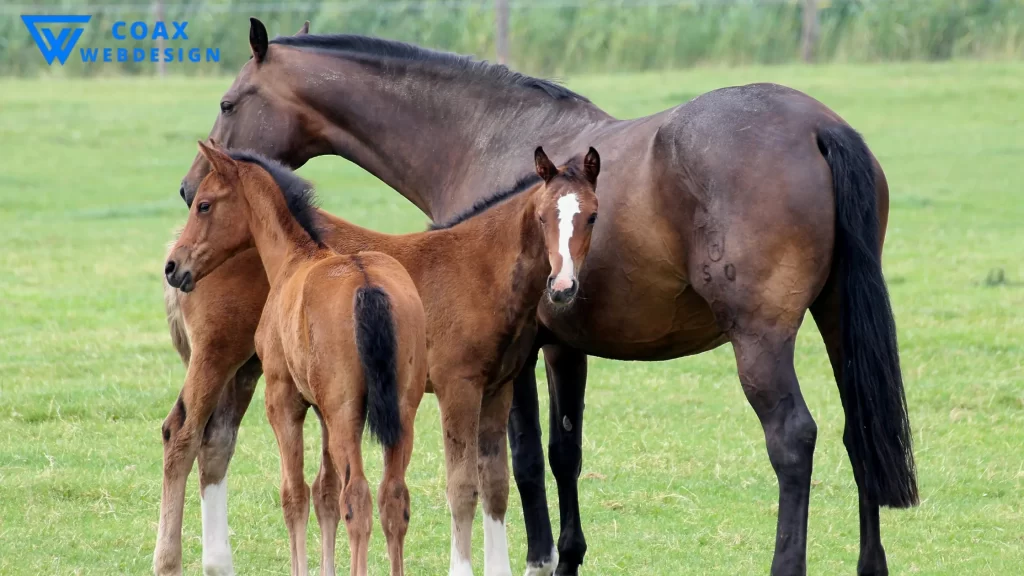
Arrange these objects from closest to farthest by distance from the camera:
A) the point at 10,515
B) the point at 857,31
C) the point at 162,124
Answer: the point at 10,515
the point at 162,124
the point at 857,31

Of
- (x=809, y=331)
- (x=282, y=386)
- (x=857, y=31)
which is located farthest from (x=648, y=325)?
(x=857, y=31)

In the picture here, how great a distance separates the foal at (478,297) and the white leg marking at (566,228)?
0.08 ft

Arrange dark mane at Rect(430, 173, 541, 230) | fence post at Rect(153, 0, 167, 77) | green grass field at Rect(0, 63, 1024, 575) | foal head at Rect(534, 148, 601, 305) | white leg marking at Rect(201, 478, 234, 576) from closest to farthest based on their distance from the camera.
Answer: foal head at Rect(534, 148, 601, 305) → dark mane at Rect(430, 173, 541, 230) → white leg marking at Rect(201, 478, 234, 576) → green grass field at Rect(0, 63, 1024, 575) → fence post at Rect(153, 0, 167, 77)

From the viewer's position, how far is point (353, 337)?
15.1ft

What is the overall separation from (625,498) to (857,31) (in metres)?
20.7

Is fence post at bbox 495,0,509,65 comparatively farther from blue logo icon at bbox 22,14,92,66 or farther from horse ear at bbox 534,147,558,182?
horse ear at bbox 534,147,558,182

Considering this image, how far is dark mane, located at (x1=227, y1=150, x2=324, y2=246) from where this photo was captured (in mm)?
5297

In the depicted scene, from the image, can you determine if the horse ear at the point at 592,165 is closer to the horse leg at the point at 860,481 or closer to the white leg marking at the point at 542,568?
the horse leg at the point at 860,481

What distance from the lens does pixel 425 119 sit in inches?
257

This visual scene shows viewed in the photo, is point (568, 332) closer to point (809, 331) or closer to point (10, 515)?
point (10, 515)

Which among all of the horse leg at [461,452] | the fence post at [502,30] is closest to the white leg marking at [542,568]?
the horse leg at [461,452]

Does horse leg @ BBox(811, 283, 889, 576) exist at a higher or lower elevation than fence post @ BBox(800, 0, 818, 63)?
higher

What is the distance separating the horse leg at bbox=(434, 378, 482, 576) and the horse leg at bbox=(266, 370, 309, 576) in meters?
0.54

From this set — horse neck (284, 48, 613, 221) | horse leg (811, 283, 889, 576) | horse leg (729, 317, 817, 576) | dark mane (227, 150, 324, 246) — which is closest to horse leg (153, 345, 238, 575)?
dark mane (227, 150, 324, 246)
